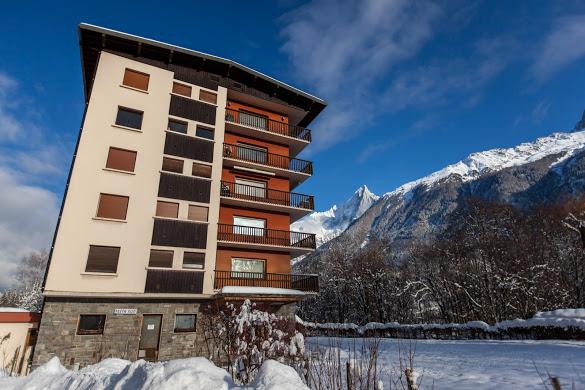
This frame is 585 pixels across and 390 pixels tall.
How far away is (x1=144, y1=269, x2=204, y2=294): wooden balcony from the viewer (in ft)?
60.2

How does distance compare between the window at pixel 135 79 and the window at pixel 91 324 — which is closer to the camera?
the window at pixel 91 324

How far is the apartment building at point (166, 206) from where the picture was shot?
17094 mm

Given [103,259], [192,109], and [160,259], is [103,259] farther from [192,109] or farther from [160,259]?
[192,109]

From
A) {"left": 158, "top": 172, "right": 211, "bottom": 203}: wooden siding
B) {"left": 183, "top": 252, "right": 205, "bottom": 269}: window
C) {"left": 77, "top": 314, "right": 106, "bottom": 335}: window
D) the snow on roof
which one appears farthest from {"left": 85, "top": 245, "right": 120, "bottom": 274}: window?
the snow on roof

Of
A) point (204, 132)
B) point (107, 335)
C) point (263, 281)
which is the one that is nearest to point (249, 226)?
point (263, 281)

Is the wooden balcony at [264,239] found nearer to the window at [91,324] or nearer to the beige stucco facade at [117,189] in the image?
the beige stucco facade at [117,189]

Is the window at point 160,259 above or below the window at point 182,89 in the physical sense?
below

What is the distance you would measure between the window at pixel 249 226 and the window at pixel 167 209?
3.80 meters

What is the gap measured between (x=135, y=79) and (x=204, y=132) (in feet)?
17.9

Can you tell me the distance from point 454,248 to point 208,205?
1200 inches

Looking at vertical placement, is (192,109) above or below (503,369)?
above

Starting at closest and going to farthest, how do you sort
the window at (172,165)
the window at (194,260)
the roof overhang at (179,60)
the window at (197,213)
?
the window at (194,260) → the window at (197,213) → the window at (172,165) → the roof overhang at (179,60)

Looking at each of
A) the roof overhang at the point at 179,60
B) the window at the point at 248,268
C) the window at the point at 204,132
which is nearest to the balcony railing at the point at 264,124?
the window at the point at 204,132

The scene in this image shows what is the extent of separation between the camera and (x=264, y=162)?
25125mm
